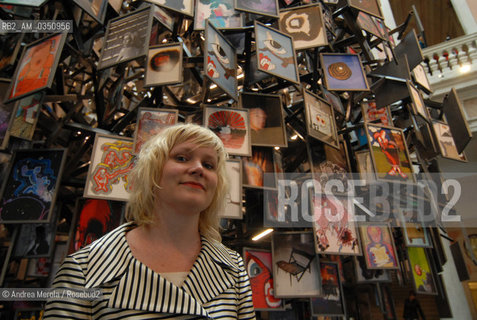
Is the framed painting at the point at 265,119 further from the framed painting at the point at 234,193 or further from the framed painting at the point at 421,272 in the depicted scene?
the framed painting at the point at 421,272

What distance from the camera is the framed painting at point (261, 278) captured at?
12.9 feet

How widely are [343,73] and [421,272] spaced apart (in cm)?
367

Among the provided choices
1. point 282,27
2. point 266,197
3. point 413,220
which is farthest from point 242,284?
point 413,220

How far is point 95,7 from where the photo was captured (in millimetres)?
3807

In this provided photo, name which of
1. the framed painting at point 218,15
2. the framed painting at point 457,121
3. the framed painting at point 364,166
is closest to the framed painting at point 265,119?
the framed painting at point 218,15

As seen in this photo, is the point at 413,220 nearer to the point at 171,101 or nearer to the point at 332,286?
the point at 332,286

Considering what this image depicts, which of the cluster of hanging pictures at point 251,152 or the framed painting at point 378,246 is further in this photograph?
the framed painting at point 378,246

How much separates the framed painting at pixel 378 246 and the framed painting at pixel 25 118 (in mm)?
4811

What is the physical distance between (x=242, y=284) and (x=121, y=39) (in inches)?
143

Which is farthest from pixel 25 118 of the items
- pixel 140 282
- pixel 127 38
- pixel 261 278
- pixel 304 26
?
pixel 304 26

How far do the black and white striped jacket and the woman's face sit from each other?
26 cm

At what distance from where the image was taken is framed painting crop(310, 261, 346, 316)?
425 cm

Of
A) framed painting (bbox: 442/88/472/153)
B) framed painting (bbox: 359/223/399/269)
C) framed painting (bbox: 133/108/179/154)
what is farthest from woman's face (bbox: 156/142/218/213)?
framed painting (bbox: 442/88/472/153)

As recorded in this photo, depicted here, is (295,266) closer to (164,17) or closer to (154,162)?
(154,162)
